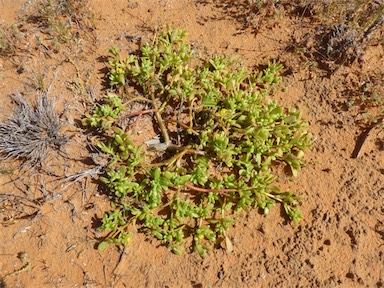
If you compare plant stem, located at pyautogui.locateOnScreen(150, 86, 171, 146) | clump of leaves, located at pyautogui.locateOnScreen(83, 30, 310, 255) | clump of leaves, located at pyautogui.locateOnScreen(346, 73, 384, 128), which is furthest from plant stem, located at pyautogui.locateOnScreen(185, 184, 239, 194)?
clump of leaves, located at pyautogui.locateOnScreen(346, 73, 384, 128)

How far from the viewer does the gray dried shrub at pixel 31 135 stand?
342cm

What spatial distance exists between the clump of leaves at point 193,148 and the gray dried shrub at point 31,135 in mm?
350

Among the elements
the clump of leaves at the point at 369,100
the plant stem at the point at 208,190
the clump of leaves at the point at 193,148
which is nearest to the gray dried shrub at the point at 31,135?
the clump of leaves at the point at 193,148

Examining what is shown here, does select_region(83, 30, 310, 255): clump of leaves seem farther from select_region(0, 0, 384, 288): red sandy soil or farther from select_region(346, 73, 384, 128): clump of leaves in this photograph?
select_region(346, 73, 384, 128): clump of leaves

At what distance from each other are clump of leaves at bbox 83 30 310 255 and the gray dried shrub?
0.35 meters

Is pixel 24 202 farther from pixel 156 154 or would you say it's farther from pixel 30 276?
pixel 156 154

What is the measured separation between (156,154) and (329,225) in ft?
5.33

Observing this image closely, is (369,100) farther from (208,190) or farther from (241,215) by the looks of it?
(208,190)

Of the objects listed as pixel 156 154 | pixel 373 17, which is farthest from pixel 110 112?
pixel 373 17

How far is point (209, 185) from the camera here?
3.21 m

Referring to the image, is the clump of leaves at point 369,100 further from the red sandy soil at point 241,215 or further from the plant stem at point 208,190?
the plant stem at point 208,190

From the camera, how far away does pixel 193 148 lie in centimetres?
333

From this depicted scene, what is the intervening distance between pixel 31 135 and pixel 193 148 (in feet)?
5.04

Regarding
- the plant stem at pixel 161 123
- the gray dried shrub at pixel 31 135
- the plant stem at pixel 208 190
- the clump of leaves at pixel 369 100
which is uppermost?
the clump of leaves at pixel 369 100
